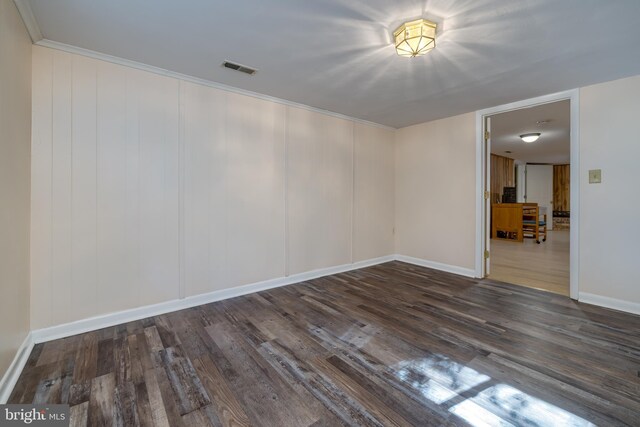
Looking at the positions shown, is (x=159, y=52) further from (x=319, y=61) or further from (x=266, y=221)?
(x=266, y=221)

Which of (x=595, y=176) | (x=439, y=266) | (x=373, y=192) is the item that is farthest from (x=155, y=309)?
(x=595, y=176)

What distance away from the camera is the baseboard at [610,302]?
258cm

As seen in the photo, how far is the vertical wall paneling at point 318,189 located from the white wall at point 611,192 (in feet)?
8.72

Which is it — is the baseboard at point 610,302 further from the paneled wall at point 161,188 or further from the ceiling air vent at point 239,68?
the ceiling air vent at point 239,68

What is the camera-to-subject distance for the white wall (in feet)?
8.53

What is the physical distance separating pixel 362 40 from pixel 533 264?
14.8 ft

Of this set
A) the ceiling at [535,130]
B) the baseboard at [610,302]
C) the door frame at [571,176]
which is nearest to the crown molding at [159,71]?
the door frame at [571,176]

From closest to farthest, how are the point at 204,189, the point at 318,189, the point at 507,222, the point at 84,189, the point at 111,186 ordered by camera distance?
the point at 84,189 < the point at 111,186 < the point at 204,189 < the point at 318,189 < the point at 507,222

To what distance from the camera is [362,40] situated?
203cm

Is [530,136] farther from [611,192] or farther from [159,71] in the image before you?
[159,71]

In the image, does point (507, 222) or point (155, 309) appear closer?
point (155, 309)

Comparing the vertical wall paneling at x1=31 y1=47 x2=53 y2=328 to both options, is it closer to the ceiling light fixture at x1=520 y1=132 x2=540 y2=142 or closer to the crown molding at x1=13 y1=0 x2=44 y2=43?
the crown molding at x1=13 y1=0 x2=44 y2=43

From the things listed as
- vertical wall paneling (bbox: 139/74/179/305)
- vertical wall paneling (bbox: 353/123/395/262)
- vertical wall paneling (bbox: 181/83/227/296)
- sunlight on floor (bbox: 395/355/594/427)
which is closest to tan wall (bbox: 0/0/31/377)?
vertical wall paneling (bbox: 139/74/179/305)

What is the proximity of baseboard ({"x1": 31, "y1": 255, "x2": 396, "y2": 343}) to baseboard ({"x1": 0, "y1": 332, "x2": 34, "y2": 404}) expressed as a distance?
14 centimetres
